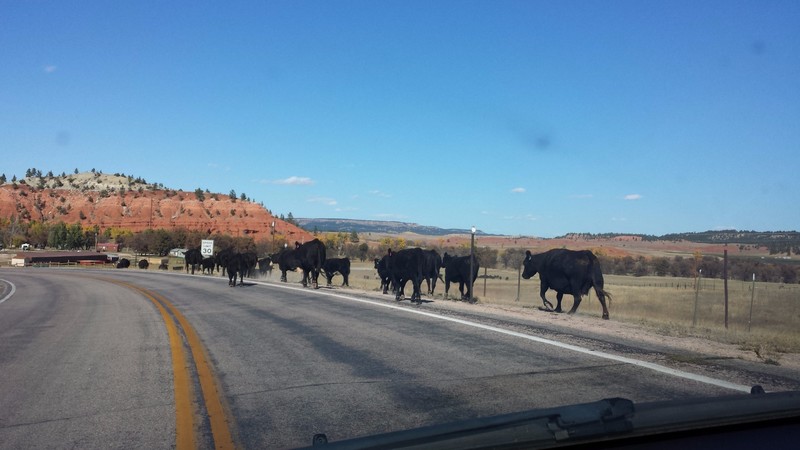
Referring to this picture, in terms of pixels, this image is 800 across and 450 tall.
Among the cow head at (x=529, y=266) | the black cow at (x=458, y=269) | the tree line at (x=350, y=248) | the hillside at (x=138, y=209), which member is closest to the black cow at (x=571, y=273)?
the cow head at (x=529, y=266)

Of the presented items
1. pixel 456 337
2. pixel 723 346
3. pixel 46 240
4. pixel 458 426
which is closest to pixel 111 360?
pixel 456 337

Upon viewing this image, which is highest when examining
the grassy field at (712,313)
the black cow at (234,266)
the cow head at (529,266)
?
the cow head at (529,266)

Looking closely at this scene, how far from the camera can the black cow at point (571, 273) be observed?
1928 cm

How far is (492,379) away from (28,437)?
4.72 metres

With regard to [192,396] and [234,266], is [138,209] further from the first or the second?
[192,396]

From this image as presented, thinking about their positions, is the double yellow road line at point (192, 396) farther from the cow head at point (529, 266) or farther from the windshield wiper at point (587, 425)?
the cow head at point (529, 266)

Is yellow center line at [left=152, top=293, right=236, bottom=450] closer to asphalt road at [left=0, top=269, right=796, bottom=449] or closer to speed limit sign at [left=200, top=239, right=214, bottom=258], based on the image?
asphalt road at [left=0, top=269, right=796, bottom=449]

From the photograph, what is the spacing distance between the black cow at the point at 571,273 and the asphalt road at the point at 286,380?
712 cm

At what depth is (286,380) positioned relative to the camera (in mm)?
7660

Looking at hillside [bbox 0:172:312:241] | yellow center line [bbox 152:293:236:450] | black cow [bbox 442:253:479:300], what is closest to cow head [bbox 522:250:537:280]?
black cow [bbox 442:253:479:300]

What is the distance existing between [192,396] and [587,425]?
5149mm

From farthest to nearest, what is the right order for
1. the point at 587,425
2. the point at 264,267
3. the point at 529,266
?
1. the point at 264,267
2. the point at 529,266
3. the point at 587,425

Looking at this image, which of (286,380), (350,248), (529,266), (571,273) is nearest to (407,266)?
(529,266)

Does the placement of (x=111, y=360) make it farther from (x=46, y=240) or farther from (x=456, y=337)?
(x=46, y=240)
